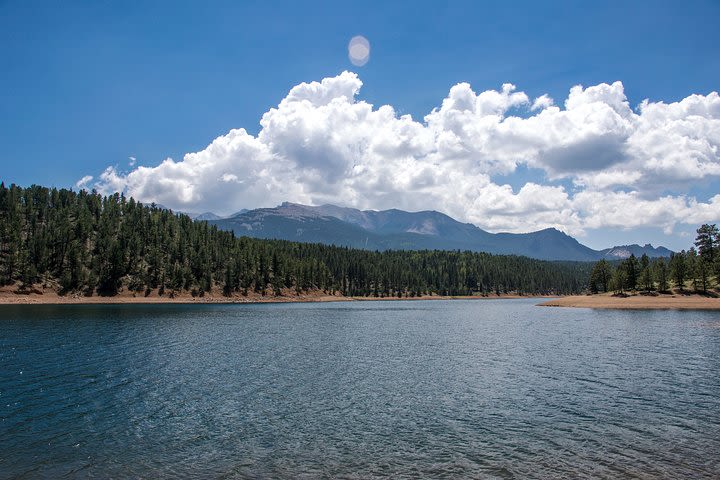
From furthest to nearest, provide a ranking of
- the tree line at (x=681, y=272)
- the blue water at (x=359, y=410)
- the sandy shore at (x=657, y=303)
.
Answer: the tree line at (x=681, y=272) → the sandy shore at (x=657, y=303) → the blue water at (x=359, y=410)

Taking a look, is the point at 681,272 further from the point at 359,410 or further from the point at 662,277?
the point at 359,410

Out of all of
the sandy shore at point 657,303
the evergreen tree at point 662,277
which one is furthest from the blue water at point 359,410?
the evergreen tree at point 662,277

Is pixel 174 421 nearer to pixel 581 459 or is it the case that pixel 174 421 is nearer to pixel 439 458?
pixel 439 458

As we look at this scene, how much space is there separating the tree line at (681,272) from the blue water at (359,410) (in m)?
126

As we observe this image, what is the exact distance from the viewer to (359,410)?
32.4m

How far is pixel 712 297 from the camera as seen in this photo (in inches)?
6299

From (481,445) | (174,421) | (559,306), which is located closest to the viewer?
(481,445)

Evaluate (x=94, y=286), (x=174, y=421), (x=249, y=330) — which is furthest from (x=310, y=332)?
(x=94, y=286)

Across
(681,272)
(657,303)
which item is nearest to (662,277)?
(681,272)

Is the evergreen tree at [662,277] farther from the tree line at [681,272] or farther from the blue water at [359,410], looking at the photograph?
the blue water at [359,410]

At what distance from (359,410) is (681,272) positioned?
181m

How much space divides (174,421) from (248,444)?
24.4 ft

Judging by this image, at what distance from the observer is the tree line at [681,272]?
166 meters

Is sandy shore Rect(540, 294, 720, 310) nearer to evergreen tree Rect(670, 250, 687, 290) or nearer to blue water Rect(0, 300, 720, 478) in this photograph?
evergreen tree Rect(670, 250, 687, 290)
